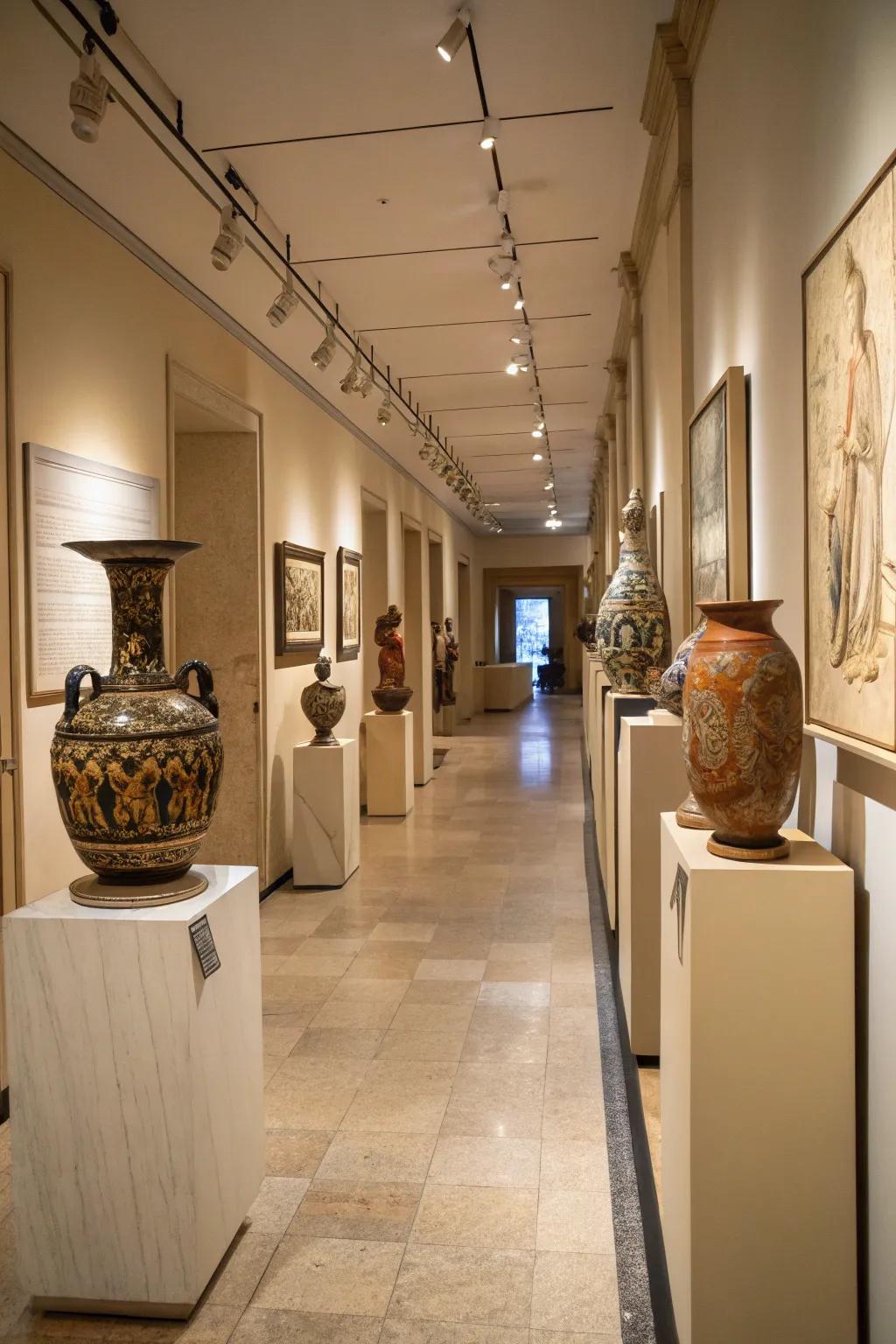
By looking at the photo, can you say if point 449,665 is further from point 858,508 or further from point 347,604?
point 858,508

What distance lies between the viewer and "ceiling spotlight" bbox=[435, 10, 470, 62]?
3.16 m

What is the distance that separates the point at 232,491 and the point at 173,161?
96.5 inches

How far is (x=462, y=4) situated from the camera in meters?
3.18

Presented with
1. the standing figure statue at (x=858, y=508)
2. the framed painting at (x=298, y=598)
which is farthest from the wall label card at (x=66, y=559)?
the standing figure statue at (x=858, y=508)

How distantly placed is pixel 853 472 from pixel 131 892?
6.03 ft

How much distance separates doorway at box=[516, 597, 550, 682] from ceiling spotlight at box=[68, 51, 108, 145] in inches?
1204

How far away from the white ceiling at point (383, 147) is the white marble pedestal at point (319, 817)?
265 centimetres

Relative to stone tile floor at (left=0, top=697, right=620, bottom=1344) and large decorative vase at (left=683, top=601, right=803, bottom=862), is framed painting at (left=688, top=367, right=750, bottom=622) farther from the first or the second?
stone tile floor at (left=0, top=697, right=620, bottom=1344)

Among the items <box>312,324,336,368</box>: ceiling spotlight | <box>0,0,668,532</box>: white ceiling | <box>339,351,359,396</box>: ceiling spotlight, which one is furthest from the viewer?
<box>339,351,359,396</box>: ceiling spotlight

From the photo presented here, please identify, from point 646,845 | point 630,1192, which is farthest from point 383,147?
point 630,1192

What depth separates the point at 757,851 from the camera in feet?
6.28

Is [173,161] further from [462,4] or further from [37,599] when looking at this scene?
[37,599]

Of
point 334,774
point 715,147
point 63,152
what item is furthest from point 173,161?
point 334,774

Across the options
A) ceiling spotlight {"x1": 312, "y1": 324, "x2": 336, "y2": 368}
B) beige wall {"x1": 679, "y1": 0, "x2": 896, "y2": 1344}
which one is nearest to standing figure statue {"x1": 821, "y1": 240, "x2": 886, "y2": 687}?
beige wall {"x1": 679, "y1": 0, "x2": 896, "y2": 1344}
